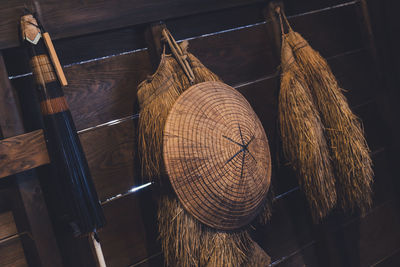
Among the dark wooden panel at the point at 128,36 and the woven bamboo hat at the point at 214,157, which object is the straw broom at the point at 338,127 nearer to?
the dark wooden panel at the point at 128,36

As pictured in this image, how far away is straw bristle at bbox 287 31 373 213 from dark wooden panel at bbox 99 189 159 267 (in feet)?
2.99

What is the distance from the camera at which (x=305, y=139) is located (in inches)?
64.0

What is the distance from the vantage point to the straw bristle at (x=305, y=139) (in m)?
1.63

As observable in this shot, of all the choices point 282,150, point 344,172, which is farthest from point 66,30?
point 344,172

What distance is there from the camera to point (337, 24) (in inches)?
81.1

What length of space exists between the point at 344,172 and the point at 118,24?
3.96 ft

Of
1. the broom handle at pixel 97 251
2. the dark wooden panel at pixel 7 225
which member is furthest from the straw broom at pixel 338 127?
the dark wooden panel at pixel 7 225

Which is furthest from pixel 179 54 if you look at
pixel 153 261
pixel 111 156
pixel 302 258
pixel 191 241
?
pixel 302 258

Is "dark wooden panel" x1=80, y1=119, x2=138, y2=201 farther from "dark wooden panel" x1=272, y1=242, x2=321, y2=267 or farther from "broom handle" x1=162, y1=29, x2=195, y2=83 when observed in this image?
"dark wooden panel" x1=272, y1=242, x2=321, y2=267

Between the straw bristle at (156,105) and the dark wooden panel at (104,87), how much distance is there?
8cm

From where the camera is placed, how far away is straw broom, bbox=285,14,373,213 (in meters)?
1.70

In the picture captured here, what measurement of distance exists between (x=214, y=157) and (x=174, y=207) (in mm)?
227

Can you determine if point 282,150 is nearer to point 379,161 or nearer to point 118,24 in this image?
point 379,161

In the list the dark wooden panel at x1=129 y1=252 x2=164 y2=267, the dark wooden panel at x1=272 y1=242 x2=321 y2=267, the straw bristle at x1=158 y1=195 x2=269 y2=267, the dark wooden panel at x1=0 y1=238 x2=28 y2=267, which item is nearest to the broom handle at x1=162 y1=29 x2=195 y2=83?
the straw bristle at x1=158 y1=195 x2=269 y2=267
